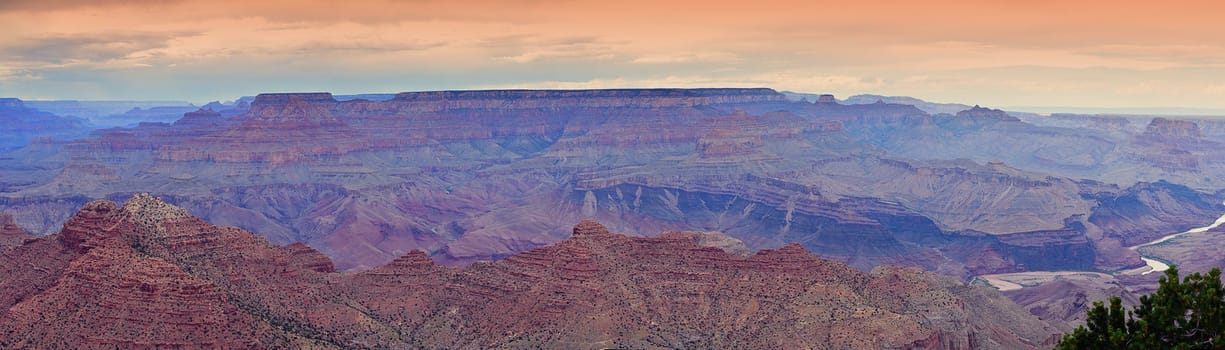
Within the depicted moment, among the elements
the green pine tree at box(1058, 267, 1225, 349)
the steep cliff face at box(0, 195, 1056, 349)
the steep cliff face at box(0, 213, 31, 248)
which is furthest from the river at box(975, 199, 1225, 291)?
the steep cliff face at box(0, 213, 31, 248)

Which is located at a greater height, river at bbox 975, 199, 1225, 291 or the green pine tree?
the green pine tree

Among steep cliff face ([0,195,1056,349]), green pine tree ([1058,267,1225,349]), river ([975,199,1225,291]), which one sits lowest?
river ([975,199,1225,291])

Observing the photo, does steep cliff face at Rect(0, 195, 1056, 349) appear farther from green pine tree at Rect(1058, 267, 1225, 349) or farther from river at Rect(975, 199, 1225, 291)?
river at Rect(975, 199, 1225, 291)

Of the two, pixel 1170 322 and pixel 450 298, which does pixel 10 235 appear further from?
pixel 1170 322

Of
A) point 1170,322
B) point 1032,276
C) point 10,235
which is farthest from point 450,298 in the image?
point 1032,276

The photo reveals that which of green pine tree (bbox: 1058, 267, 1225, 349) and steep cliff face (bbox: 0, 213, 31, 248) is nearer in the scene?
green pine tree (bbox: 1058, 267, 1225, 349)

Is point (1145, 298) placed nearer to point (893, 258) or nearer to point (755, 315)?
point (755, 315)

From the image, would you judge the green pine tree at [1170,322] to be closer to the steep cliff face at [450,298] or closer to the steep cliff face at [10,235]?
the steep cliff face at [450,298]

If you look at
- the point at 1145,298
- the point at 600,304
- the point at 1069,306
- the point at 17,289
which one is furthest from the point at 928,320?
the point at 17,289
